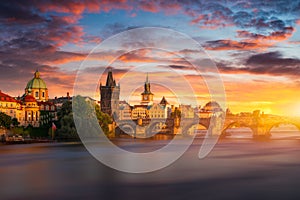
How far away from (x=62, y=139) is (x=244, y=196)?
4658 centimetres

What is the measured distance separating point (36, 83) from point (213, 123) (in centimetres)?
4900

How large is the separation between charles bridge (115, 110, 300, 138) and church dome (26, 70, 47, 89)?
2538 cm

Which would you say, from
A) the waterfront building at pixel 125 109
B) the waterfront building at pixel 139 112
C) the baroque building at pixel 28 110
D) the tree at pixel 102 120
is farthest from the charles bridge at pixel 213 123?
the waterfront building at pixel 139 112

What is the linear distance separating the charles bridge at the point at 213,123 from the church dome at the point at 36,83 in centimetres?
2538

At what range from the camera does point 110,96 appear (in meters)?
133

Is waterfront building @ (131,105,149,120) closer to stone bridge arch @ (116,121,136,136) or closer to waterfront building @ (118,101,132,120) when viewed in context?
waterfront building @ (118,101,132,120)

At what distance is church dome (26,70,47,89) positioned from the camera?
117000 millimetres

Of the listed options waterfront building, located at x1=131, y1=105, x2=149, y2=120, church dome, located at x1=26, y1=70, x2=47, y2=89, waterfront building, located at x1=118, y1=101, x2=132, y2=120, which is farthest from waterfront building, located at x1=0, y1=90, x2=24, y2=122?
waterfront building, located at x1=131, y1=105, x2=149, y2=120

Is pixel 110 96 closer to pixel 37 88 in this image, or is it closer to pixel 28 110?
pixel 37 88

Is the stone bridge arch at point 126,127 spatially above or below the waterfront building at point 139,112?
below

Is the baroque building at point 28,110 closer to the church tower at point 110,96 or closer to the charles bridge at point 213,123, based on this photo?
the charles bridge at point 213,123

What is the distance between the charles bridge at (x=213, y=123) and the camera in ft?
296

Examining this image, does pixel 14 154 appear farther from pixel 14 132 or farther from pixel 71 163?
pixel 14 132

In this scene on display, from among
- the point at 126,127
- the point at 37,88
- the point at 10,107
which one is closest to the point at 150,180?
the point at 10,107
